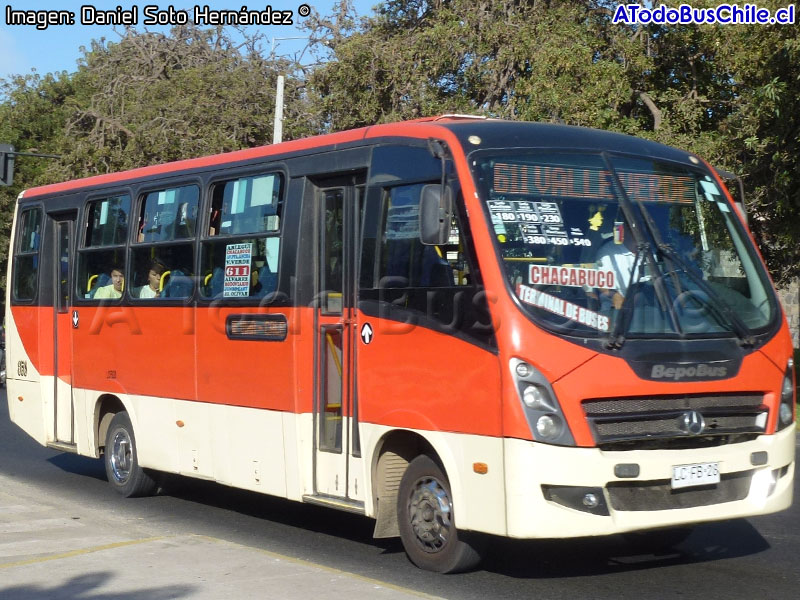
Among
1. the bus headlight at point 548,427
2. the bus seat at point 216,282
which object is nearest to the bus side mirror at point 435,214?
the bus headlight at point 548,427

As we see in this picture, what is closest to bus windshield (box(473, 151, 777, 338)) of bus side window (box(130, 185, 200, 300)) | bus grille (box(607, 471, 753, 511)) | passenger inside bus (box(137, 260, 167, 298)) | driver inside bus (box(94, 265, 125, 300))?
bus grille (box(607, 471, 753, 511))

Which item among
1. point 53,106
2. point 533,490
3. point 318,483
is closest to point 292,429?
point 318,483

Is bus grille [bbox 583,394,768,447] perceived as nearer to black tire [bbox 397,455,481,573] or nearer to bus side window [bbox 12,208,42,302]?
black tire [bbox 397,455,481,573]

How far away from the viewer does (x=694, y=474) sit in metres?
7.29

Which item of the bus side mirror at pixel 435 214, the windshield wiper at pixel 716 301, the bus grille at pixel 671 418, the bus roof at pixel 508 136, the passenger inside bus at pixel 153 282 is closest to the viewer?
the bus grille at pixel 671 418

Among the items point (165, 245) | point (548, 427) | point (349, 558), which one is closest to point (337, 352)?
point (349, 558)

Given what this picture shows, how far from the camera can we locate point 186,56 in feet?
120

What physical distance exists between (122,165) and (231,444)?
23.6 meters

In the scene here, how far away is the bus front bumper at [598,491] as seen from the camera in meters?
7.00

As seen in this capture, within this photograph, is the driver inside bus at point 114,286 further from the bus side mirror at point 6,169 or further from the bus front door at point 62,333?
the bus side mirror at point 6,169

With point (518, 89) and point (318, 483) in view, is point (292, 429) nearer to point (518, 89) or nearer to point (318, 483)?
point (318, 483)

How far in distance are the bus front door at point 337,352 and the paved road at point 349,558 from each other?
58 centimetres

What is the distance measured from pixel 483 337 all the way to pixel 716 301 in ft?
5.00

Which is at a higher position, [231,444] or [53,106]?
[53,106]
